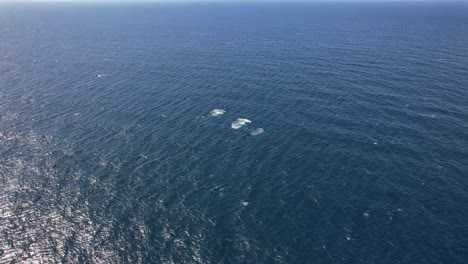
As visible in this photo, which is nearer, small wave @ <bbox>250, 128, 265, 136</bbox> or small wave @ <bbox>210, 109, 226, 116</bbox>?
small wave @ <bbox>250, 128, 265, 136</bbox>

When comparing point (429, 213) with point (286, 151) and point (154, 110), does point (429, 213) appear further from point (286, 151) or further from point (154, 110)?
point (154, 110)

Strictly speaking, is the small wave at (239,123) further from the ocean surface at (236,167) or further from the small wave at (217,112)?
the small wave at (217,112)

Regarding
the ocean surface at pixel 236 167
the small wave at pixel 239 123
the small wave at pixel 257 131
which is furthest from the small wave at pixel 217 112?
the small wave at pixel 257 131

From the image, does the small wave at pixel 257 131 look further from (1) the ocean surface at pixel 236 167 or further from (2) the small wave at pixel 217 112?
(2) the small wave at pixel 217 112

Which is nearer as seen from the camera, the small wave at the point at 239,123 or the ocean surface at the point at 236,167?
the ocean surface at the point at 236,167

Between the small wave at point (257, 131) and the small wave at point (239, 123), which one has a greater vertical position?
→ the small wave at point (239, 123)

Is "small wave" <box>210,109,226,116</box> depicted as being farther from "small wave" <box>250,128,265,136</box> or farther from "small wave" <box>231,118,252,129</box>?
"small wave" <box>250,128,265,136</box>

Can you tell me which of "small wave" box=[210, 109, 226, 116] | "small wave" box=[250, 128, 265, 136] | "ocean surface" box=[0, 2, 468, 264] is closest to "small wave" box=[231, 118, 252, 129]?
"ocean surface" box=[0, 2, 468, 264]

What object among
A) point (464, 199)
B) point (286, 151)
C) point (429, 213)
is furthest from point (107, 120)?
point (464, 199)

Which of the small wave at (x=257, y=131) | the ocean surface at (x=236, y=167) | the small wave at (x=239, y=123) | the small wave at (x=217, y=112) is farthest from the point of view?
the small wave at (x=217, y=112)

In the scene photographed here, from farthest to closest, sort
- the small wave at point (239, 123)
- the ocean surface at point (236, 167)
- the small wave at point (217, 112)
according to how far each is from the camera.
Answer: the small wave at point (217, 112) → the small wave at point (239, 123) → the ocean surface at point (236, 167)
